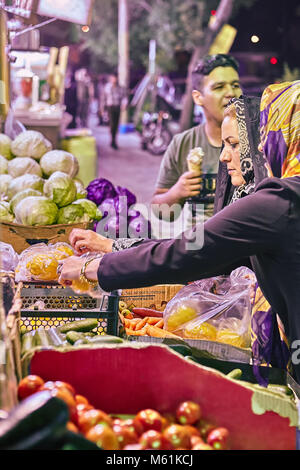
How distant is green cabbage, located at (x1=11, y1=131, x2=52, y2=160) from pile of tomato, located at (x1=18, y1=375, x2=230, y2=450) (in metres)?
3.60

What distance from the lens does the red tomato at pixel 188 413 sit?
1.58 meters

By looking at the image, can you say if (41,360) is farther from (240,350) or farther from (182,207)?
(182,207)

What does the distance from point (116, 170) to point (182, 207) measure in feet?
34.7

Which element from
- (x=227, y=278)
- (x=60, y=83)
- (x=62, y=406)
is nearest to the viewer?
(x=62, y=406)

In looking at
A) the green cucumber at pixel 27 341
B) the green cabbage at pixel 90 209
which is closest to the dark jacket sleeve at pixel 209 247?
the green cucumber at pixel 27 341

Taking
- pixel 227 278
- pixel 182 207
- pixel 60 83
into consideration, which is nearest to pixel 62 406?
pixel 227 278

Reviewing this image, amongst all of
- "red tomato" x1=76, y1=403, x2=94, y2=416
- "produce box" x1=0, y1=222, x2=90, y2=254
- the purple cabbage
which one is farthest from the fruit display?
the purple cabbage

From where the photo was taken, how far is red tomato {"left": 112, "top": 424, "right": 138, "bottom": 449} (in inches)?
57.4

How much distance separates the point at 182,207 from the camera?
4148 millimetres

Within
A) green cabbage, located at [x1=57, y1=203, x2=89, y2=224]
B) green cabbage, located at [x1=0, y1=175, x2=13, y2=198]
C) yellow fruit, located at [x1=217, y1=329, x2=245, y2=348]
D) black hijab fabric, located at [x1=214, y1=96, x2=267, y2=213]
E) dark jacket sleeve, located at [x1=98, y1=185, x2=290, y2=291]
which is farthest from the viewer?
green cabbage, located at [x1=0, y1=175, x2=13, y2=198]

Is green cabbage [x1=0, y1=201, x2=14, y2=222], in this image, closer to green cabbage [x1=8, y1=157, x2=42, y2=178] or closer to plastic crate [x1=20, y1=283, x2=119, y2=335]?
green cabbage [x1=8, y1=157, x2=42, y2=178]

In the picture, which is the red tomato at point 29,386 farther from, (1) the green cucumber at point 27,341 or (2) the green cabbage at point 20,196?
(2) the green cabbage at point 20,196
